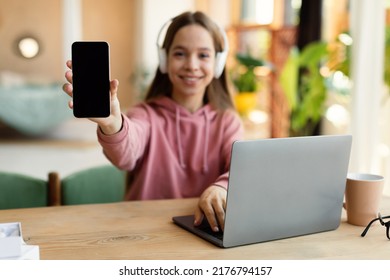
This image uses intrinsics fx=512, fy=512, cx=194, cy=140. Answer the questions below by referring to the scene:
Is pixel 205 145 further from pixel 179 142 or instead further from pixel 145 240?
pixel 145 240

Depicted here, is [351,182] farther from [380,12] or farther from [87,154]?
[87,154]

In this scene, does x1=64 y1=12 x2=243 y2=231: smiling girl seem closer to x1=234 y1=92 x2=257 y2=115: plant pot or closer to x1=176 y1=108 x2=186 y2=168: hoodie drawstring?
x1=176 y1=108 x2=186 y2=168: hoodie drawstring

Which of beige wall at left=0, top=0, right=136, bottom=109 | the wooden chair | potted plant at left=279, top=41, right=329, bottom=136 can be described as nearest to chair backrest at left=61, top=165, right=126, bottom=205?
the wooden chair

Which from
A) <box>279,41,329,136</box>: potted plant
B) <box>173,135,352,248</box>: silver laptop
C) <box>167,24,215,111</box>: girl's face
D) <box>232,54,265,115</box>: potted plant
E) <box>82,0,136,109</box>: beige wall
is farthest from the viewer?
<box>82,0,136,109</box>: beige wall

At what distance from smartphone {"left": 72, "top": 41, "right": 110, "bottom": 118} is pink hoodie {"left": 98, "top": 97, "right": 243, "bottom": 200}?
19.7 inches

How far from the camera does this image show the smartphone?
2.89 feet

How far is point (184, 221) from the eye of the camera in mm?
1053

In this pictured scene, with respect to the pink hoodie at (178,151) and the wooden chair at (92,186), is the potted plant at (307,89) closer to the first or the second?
the pink hoodie at (178,151)

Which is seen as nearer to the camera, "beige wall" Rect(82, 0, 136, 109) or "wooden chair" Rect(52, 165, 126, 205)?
"wooden chair" Rect(52, 165, 126, 205)

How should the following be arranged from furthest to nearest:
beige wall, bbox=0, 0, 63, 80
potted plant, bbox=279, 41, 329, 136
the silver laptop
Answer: beige wall, bbox=0, 0, 63, 80 → potted plant, bbox=279, 41, 329, 136 → the silver laptop

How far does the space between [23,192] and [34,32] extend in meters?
5.77

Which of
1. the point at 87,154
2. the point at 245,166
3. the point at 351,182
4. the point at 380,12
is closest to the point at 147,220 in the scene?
the point at 245,166

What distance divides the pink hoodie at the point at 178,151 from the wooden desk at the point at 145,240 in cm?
28

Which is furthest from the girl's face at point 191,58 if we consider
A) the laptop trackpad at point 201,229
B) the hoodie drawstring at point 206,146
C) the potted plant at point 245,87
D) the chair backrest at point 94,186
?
the potted plant at point 245,87
